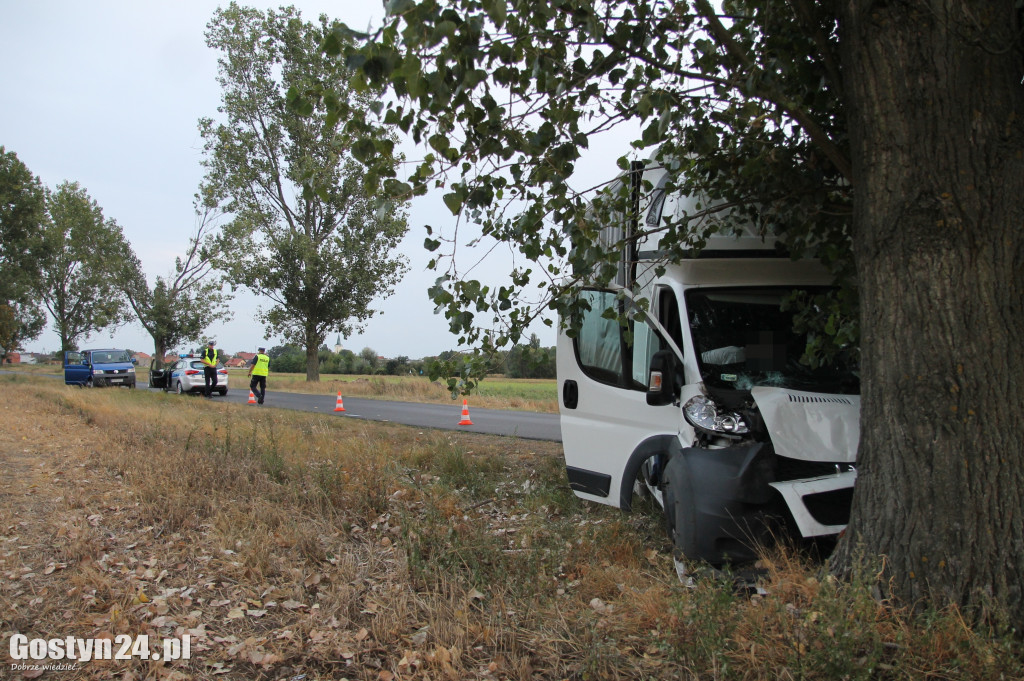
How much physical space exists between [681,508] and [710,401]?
29.5 inches

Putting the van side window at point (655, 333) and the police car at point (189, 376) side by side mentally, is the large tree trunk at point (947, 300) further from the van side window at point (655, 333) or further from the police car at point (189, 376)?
the police car at point (189, 376)

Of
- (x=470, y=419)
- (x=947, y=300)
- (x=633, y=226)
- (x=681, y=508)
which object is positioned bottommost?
(x=470, y=419)

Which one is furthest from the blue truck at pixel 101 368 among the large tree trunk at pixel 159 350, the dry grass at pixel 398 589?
the dry grass at pixel 398 589

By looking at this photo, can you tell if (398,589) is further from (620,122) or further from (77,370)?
(77,370)

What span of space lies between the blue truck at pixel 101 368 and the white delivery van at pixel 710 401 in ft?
98.1

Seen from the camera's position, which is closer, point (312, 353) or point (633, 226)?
point (633, 226)

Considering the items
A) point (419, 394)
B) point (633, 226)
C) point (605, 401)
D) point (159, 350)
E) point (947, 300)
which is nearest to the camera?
point (947, 300)

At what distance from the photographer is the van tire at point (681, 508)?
421 centimetres

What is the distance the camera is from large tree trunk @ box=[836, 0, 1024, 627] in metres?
3.14

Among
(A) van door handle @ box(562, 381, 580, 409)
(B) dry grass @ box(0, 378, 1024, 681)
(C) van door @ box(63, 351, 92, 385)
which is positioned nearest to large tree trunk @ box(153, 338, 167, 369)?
(C) van door @ box(63, 351, 92, 385)

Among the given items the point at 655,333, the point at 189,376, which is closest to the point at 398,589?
the point at 655,333

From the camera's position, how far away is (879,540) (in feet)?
11.0

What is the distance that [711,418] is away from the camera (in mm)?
4496

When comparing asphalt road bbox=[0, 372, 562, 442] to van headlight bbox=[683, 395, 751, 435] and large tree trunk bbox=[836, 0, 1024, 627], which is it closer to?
van headlight bbox=[683, 395, 751, 435]
